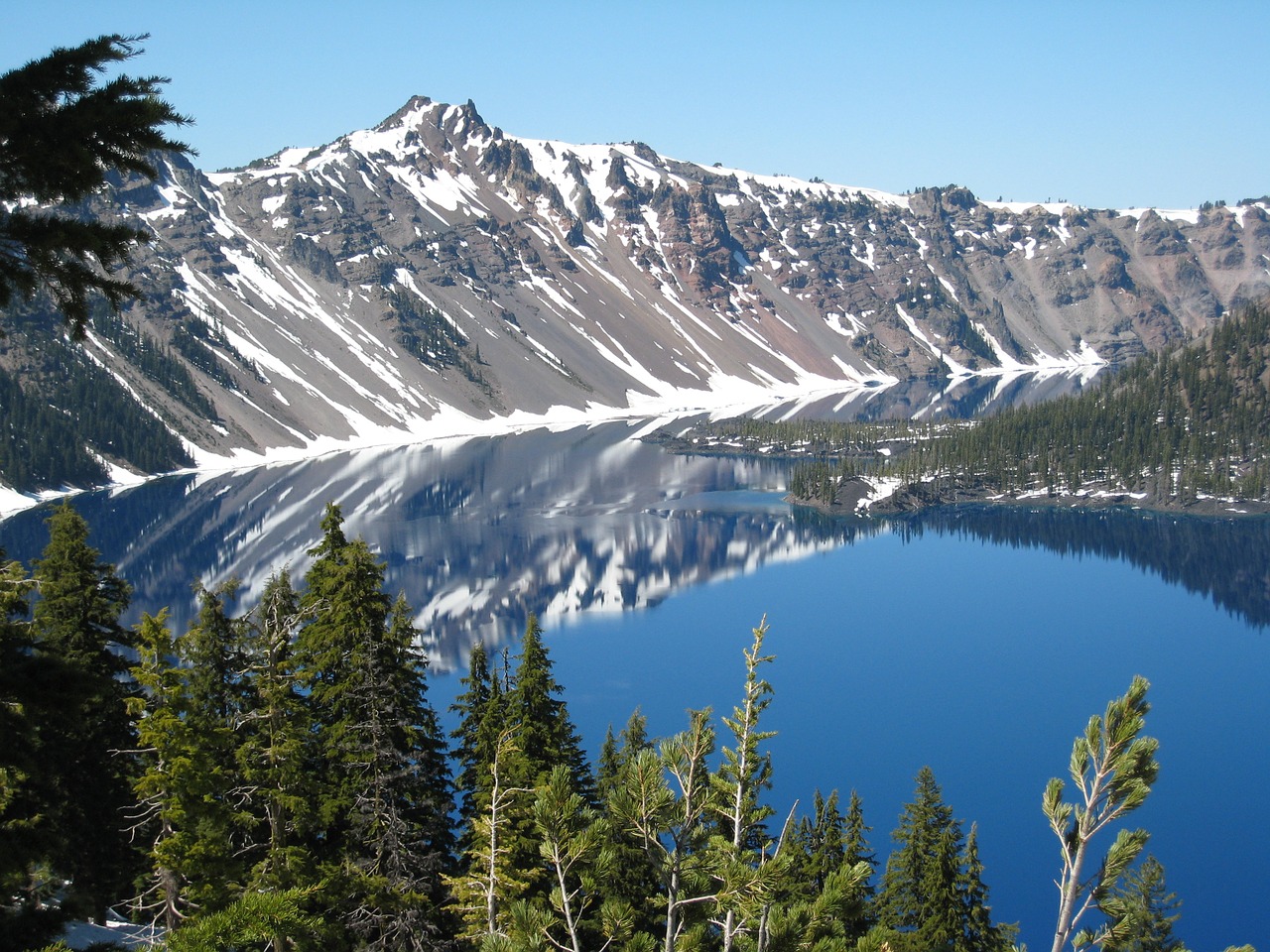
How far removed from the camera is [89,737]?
22484 mm

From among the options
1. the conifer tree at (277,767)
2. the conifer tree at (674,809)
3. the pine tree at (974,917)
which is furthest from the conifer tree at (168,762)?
the pine tree at (974,917)

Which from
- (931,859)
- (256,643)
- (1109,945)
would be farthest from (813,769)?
(1109,945)

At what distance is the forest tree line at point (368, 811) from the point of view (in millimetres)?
10461

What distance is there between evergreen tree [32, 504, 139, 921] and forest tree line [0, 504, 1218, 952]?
0.21ft

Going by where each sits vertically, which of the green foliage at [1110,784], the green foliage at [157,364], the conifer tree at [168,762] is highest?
the green foliage at [157,364]

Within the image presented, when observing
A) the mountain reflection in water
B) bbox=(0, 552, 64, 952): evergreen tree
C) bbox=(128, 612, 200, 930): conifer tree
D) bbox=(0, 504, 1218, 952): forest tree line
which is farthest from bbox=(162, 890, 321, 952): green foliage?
the mountain reflection in water

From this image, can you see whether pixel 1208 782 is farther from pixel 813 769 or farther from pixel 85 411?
pixel 85 411

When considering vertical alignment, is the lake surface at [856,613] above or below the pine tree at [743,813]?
below

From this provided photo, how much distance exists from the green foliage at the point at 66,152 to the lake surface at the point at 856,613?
31.9m

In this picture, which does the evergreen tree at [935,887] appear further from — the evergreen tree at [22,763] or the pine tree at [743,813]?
the evergreen tree at [22,763]

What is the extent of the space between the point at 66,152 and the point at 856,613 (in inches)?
3317

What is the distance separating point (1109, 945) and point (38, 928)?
986 centimetres

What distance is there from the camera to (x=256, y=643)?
22.1m

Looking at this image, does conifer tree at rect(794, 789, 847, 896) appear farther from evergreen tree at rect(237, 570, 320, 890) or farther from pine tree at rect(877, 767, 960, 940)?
evergreen tree at rect(237, 570, 320, 890)
